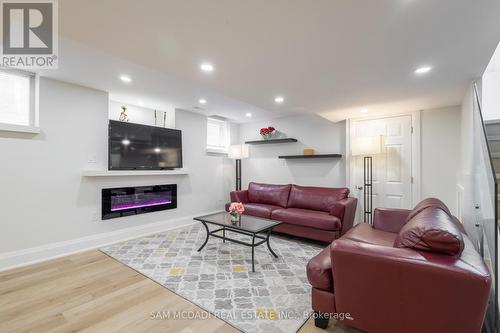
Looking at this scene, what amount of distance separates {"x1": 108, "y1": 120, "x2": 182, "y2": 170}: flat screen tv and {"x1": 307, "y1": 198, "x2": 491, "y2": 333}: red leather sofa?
11.0 ft

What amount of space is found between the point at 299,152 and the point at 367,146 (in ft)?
4.91

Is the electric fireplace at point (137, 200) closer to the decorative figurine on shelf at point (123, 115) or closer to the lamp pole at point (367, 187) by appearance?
the decorative figurine on shelf at point (123, 115)

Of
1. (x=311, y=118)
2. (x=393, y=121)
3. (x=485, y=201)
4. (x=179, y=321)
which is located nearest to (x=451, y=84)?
(x=393, y=121)

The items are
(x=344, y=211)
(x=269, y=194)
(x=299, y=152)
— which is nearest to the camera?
(x=344, y=211)

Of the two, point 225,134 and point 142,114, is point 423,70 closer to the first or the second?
point 225,134

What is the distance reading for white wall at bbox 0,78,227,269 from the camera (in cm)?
272

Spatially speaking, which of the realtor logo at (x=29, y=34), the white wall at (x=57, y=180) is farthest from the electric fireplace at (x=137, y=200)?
the realtor logo at (x=29, y=34)

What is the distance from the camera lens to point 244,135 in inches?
233

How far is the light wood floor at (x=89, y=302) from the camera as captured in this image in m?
1.70

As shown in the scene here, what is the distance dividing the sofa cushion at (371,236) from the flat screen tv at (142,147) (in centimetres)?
340

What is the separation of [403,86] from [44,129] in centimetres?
465

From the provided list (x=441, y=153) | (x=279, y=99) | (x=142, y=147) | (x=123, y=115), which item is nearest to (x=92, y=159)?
(x=142, y=147)

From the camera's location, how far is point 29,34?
6.53 feet

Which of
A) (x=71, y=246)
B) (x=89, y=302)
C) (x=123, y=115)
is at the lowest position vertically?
(x=89, y=302)
